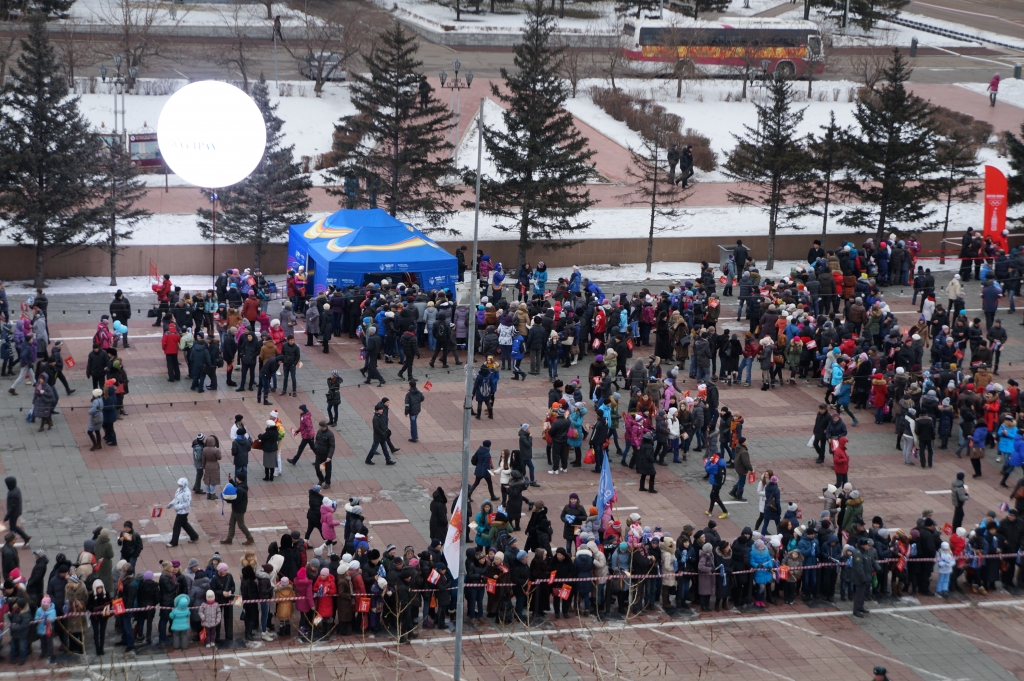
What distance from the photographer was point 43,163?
34.3 m

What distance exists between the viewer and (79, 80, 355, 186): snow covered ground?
4791cm

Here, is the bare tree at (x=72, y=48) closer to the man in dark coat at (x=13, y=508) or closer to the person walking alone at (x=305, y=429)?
the person walking alone at (x=305, y=429)

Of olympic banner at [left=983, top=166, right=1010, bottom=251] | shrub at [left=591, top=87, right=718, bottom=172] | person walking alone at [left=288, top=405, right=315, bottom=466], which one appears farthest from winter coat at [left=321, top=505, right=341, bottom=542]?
shrub at [left=591, top=87, right=718, bottom=172]

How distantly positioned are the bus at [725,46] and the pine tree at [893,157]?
64.7 ft

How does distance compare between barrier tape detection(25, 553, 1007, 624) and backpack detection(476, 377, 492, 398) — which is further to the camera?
backpack detection(476, 377, 492, 398)

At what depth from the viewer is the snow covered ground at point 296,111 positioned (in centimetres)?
4791

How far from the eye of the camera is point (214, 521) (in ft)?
73.7

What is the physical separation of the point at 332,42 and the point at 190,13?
1354cm

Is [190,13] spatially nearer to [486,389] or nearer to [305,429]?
[486,389]

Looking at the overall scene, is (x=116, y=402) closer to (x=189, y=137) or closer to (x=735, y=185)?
(x=189, y=137)

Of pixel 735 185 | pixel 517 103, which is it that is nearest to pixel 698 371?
pixel 517 103

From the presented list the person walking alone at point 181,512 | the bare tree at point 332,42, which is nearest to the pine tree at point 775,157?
Answer: the bare tree at point 332,42

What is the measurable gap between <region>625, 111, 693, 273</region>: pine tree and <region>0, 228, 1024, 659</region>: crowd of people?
3.56 metres

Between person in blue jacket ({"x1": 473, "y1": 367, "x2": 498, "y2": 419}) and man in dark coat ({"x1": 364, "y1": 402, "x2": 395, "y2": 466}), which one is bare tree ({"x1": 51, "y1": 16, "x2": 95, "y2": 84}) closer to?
person in blue jacket ({"x1": 473, "y1": 367, "x2": 498, "y2": 419})
